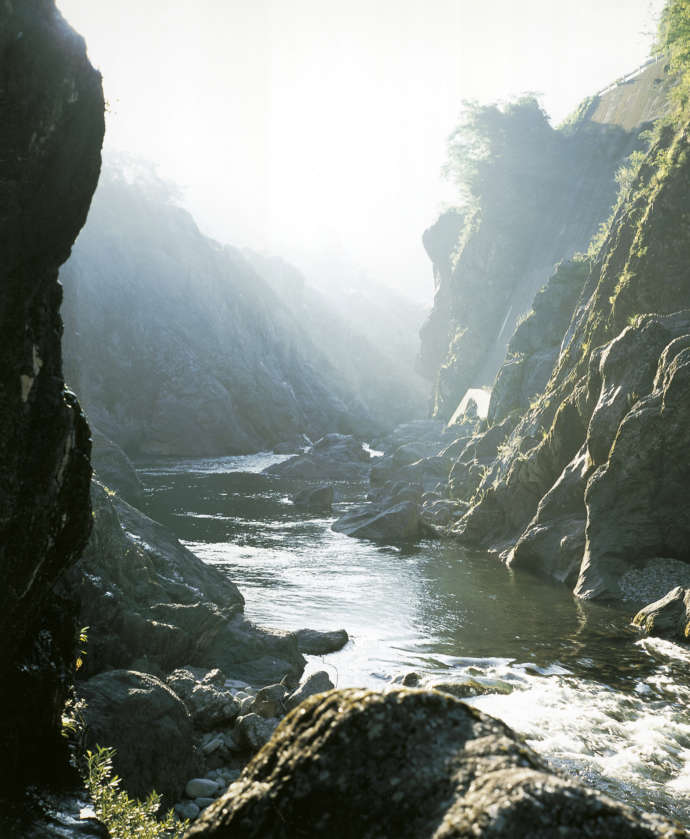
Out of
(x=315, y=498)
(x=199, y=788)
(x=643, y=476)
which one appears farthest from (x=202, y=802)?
(x=315, y=498)

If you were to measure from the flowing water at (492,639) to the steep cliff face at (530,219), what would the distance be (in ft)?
125

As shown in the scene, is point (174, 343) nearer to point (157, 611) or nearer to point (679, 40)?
point (679, 40)

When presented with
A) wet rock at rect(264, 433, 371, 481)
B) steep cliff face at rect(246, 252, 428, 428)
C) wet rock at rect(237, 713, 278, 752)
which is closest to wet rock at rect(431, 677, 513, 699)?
wet rock at rect(237, 713, 278, 752)

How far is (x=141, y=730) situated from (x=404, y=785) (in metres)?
5.29

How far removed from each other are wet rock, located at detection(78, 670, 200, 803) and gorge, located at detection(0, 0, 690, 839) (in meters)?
0.03

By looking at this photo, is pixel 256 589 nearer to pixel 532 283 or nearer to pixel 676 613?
pixel 676 613

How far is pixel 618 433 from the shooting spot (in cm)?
1989

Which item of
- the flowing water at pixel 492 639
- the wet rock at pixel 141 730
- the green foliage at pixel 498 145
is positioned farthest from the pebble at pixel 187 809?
the green foliage at pixel 498 145

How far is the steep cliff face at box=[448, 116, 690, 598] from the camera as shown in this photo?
18875 mm

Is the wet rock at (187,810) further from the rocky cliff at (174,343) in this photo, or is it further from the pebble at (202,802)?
the rocky cliff at (174,343)

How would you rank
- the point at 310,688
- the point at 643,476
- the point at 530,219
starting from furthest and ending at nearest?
the point at 530,219 < the point at 643,476 < the point at 310,688

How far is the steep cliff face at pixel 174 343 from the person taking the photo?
70.4 metres

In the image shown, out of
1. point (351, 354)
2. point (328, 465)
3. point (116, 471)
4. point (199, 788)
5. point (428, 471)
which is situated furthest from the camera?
point (351, 354)

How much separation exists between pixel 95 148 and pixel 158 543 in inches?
414
